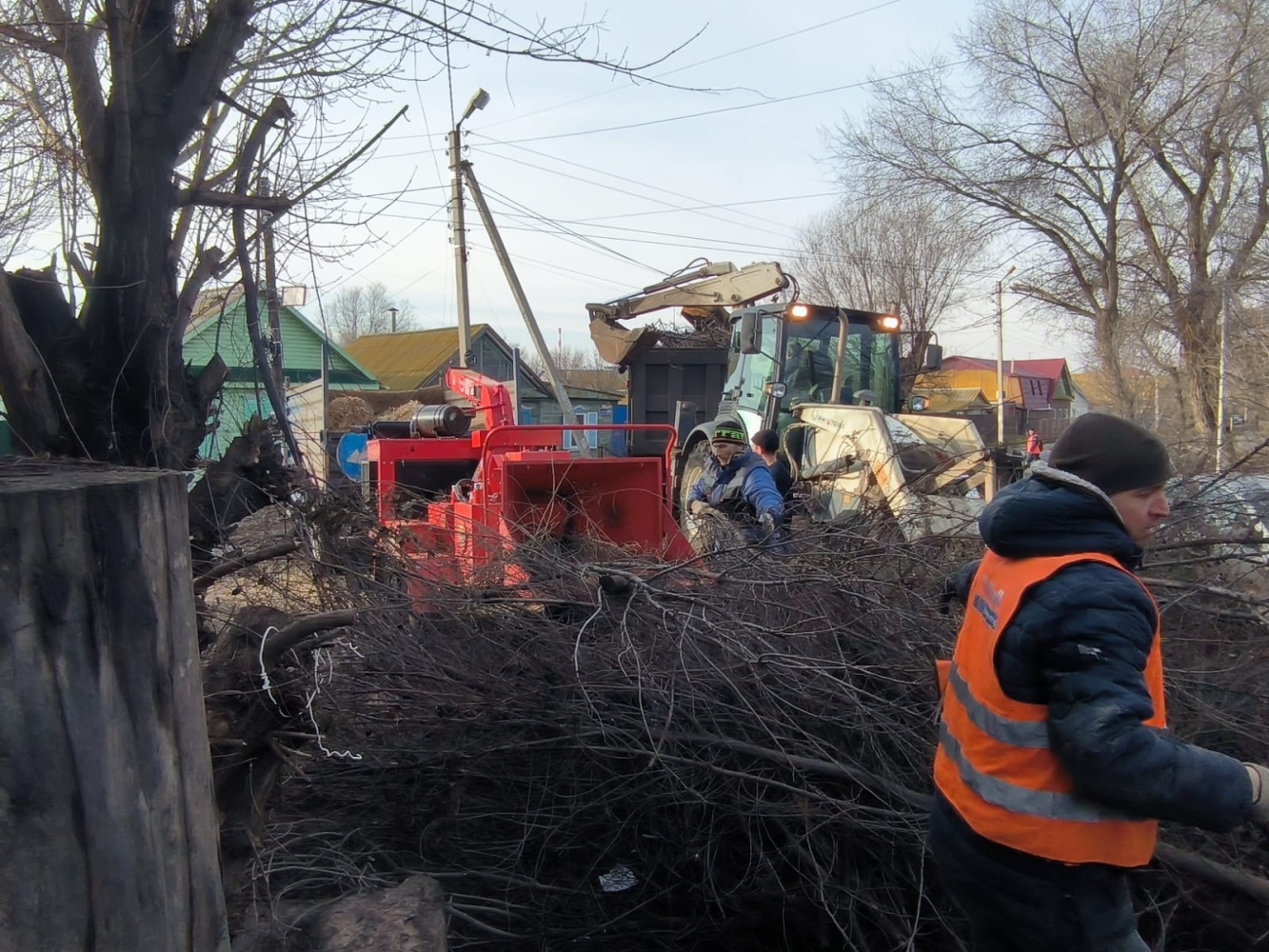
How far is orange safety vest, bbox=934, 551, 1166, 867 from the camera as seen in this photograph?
1775 millimetres

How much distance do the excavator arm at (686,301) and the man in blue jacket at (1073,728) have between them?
34.0ft

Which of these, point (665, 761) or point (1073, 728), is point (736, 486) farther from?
point (1073, 728)

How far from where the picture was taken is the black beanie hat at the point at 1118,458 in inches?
73.4

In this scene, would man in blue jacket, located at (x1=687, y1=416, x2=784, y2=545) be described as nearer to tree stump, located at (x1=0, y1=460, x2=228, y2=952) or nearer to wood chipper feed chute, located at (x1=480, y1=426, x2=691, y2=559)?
wood chipper feed chute, located at (x1=480, y1=426, x2=691, y2=559)

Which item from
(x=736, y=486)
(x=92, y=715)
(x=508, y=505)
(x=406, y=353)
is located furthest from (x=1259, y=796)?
(x=406, y=353)

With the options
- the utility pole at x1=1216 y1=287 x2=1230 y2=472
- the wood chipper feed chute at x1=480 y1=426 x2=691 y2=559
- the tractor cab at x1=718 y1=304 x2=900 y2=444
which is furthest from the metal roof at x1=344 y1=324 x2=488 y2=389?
the wood chipper feed chute at x1=480 y1=426 x2=691 y2=559

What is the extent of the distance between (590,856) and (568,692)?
0.56 m

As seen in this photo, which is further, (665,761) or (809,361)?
(809,361)

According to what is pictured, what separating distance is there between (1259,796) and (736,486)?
4150mm

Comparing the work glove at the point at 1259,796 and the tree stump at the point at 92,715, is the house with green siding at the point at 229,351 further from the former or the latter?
the work glove at the point at 1259,796

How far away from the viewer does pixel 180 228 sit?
10.7 ft

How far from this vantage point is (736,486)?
19.2 feet

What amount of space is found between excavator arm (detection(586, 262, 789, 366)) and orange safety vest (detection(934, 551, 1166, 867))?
1042cm

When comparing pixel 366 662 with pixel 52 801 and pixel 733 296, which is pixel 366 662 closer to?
pixel 52 801
